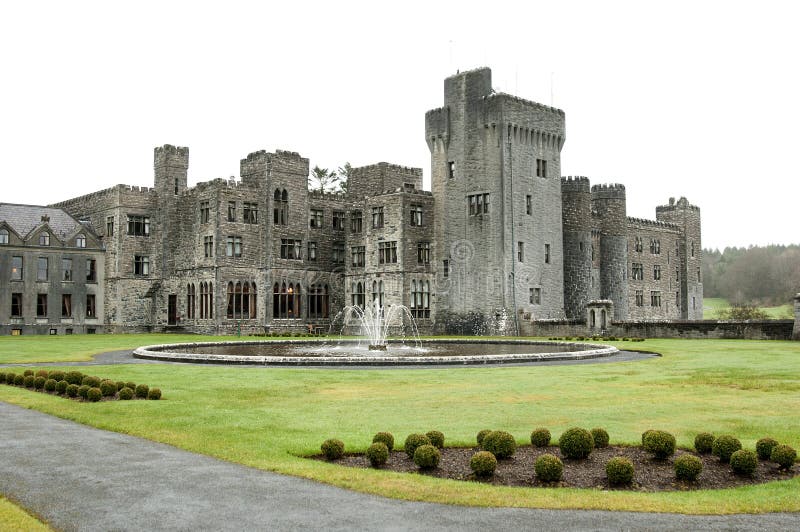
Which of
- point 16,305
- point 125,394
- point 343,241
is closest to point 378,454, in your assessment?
point 125,394

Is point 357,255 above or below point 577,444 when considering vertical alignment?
above

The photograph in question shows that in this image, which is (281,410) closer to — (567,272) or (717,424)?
(717,424)

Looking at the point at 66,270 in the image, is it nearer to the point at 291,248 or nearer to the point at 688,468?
the point at 291,248

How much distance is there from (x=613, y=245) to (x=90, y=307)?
1891 inches

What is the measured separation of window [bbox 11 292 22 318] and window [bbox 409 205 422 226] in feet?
109

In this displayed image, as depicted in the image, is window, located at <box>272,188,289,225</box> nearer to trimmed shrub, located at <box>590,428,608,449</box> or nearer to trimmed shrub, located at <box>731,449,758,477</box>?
trimmed shrub, located at <box>590,428,608,449</box>

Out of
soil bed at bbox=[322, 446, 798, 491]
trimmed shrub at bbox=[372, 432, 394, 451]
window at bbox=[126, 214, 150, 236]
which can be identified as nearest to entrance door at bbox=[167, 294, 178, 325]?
window at bbox=[126, 214, 150, 236]

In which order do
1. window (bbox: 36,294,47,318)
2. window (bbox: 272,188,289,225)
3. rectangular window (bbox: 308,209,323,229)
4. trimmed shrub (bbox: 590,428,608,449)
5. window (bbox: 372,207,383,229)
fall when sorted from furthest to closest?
rectangular window (bbox: 308,209,323,229) < window (bbox: 36,294,47,318) < window (bbox: 272,188,289,225) < window (bbox: 372,207,383,229) < trimmed shrub (bbox: 590,428,608,449)

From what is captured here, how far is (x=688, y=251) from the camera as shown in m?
91.1

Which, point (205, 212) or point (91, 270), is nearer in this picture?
point (205, 212)

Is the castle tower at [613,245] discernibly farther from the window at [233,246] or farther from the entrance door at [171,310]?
the entrance door at [171,310]

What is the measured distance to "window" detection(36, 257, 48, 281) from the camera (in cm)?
6744

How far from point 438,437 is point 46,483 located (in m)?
5.76

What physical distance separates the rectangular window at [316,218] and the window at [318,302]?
5297 millimetres
